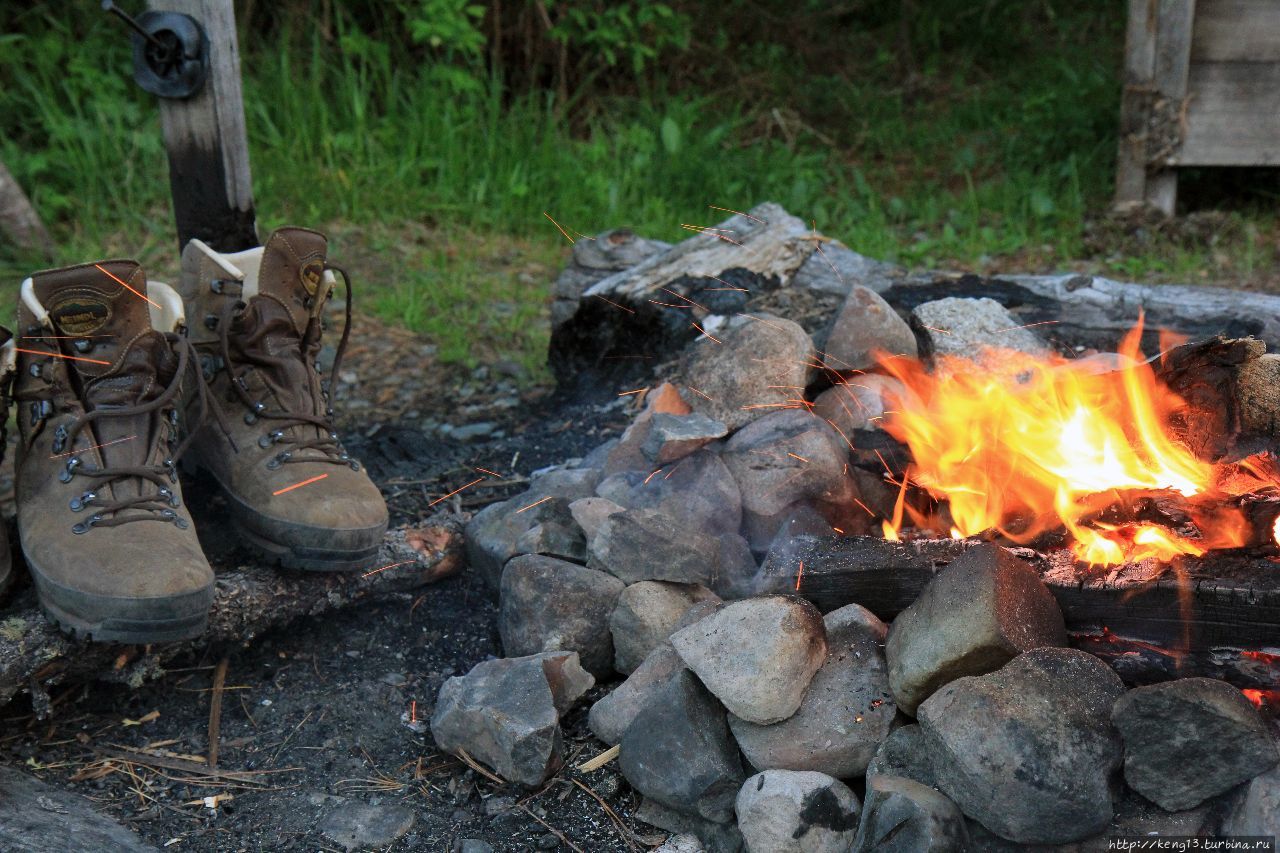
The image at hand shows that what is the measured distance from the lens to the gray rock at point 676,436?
265 cm

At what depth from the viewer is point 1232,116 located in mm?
4848

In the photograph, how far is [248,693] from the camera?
2.45 m

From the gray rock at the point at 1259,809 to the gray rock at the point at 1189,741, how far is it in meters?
0.02

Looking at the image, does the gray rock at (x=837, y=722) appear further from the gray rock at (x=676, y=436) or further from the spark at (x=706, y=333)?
the spark at (x=706, y=333)

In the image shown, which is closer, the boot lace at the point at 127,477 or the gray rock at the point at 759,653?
the gray rock at the point at 759,653

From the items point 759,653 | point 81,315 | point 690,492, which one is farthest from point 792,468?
point 81,315

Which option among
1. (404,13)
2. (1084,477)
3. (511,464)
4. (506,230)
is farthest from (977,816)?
(404,13)

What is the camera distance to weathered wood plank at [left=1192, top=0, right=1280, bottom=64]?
4758mm

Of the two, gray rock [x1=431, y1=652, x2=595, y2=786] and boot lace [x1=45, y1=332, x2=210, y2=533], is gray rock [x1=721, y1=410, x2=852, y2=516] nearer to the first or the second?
gray rock [x1=431, y1=652, x2=595, y2=786]

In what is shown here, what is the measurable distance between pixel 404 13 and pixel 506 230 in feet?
4.25

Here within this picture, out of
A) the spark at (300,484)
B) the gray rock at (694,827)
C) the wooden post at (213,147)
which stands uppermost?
the wooden post at (213,147)

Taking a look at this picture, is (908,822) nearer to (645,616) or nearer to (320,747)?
(645,616)

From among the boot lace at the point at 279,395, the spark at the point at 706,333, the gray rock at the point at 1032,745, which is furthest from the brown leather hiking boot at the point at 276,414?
the gray rock at the point at 1032,745

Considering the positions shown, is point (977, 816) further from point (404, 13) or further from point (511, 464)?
point (404, 13)
